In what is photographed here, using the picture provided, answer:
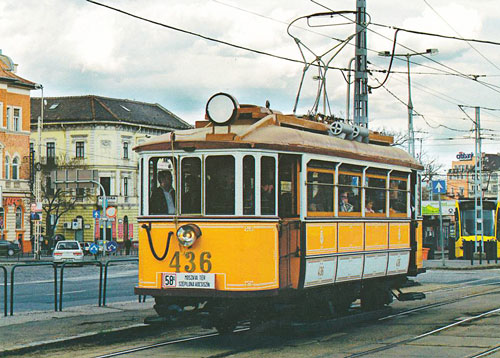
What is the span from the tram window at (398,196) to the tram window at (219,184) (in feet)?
14.6

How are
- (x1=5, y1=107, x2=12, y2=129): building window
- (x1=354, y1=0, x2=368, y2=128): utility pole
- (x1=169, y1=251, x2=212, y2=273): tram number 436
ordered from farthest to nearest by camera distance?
(x1=5, y1=107, x2=12, y2=129): building window
(x1=354, y1=0, x2=368, y2=128): utility pole
(x1=169, y1=251, x2=212, y2=273): tram number 436

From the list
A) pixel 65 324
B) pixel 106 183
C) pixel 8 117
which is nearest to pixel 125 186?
pixel 106 183

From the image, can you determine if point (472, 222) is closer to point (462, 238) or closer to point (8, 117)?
point (462, 238)

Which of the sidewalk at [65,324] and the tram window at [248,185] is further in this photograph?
the sidewalk at [65,324]

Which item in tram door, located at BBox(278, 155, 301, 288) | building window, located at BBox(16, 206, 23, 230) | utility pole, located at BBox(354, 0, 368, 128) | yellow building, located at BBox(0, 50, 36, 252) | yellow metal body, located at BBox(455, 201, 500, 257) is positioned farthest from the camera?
building window, located at BBox(16, 206, 23, 230)

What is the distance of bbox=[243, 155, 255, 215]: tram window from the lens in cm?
1222

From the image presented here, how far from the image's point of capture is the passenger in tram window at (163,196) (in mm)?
12578

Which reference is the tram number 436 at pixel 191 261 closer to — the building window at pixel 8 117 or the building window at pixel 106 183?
the building window at pixel 8 117

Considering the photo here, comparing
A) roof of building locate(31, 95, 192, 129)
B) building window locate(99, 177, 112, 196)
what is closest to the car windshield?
building window locate(99, 177, 112, 196)

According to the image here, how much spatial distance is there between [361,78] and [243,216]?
450 inches

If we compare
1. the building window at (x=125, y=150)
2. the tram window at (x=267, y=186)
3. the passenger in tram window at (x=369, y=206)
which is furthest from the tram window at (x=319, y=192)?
the building window at (x=125, y=150)

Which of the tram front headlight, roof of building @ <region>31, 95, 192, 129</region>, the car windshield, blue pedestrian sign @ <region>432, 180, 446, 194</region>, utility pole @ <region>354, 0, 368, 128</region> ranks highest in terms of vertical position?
roof of building @ <region>31, 95, 192, 129</region>

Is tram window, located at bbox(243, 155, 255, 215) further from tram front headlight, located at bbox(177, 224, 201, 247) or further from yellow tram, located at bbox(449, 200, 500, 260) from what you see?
yellow tram, located at bbox(449, 200, 500, 260)

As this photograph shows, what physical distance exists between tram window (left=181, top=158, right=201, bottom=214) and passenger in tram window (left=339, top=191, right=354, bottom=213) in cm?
259
